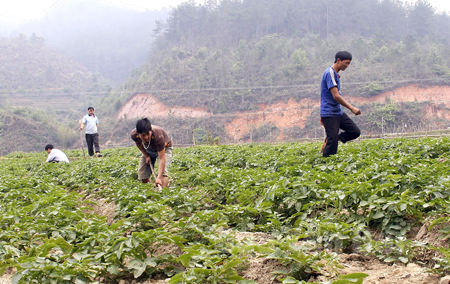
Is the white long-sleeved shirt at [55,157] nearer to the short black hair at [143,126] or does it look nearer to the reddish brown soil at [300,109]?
the short black hair at [143,126]

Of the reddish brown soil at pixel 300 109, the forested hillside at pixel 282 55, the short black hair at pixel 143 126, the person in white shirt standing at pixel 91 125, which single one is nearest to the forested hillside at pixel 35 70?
the forested hillside at pixel 282 55

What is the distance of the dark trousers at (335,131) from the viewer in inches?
243

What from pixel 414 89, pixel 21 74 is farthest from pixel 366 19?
pixel 21 74

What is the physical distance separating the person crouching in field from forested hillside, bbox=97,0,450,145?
45.8 m

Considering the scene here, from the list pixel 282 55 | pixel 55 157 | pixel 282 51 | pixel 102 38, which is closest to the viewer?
pixel 55 157

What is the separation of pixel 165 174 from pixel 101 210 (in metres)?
1.15

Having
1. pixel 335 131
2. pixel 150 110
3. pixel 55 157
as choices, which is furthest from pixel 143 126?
pixel 150 110

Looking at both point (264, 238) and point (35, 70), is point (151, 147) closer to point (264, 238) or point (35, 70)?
point (264, 238)

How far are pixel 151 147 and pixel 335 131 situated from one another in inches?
120

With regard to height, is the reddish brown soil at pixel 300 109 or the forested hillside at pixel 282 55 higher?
the forested hillside at pixel 282 55

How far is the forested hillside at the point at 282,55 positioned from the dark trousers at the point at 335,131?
44.4 m

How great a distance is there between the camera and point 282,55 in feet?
223

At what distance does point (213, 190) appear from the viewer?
530 cm

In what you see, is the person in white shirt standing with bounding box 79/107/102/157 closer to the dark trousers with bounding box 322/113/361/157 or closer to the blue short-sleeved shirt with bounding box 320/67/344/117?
the blue short-sleeved shirt with bounding box 320/67/344/117
